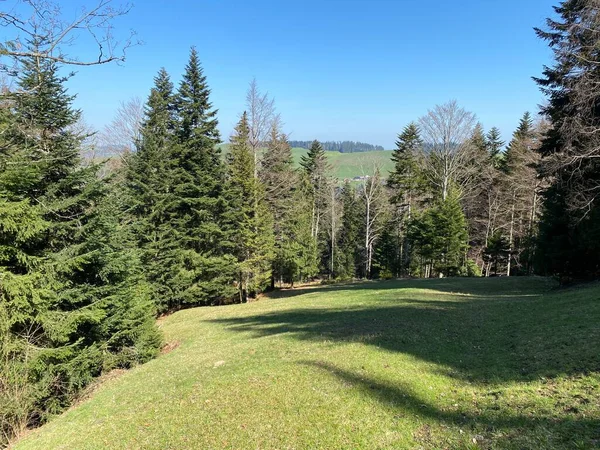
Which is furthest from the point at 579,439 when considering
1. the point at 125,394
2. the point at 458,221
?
the point at 458,221

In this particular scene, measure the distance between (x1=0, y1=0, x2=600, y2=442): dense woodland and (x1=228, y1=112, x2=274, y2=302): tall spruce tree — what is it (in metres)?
0.17

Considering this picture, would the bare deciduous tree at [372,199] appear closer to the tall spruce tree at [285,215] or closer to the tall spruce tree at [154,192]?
the tall spruce tree at [285,215]

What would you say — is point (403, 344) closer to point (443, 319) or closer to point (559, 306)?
point (443, 319)

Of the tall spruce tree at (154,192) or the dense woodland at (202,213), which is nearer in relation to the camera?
the dense woodland at (202,213)

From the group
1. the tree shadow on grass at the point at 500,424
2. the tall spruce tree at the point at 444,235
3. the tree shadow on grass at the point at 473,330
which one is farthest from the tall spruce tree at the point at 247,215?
the tree shadow on grass at the point at 500,424

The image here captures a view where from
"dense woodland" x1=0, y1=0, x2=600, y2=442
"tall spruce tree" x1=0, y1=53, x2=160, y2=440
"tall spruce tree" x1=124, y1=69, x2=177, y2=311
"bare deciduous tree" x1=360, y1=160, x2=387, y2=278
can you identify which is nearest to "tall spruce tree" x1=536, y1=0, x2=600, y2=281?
"dense woodland" x1=0, y1=0, x2=600, y2=442

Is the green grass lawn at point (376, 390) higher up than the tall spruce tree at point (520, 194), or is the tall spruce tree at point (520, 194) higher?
the tall spruce tree at point (520, 194)

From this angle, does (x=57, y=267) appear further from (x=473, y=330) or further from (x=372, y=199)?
(x=372, y=199)

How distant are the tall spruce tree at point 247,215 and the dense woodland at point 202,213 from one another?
0.17 m

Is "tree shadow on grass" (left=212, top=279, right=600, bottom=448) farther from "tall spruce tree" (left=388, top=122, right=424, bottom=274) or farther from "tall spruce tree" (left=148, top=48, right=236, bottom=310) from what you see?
"tall spruce tree" (left=388, top=122, right=424, bottom=274)

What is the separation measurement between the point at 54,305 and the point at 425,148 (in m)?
36.7

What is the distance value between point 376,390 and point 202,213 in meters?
22.0

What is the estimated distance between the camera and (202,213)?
26688 millimetres

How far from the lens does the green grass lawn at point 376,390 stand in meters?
5.70
